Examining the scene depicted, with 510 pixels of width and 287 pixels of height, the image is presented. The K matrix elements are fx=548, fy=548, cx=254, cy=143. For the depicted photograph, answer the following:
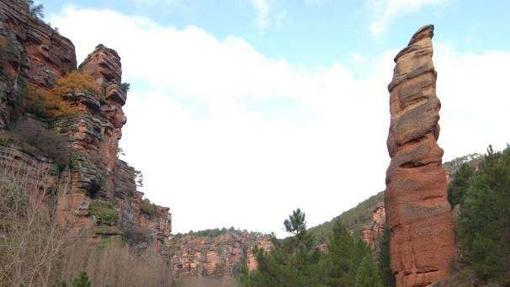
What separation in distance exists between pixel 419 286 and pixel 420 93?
33.8 feet

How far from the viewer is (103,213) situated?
31.8m

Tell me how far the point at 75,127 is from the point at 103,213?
281 inches

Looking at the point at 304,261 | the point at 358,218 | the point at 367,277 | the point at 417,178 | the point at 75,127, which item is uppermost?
the point at 358,218

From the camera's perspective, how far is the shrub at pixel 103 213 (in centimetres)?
3155

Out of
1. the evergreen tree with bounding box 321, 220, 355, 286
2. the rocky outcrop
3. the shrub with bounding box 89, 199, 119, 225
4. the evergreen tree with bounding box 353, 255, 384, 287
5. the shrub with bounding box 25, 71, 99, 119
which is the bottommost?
the evergreen tree with bounding box 353, 255, 384, 287

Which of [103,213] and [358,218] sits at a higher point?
[358,218]

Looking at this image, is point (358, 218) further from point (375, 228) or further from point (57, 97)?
point (57, 97)

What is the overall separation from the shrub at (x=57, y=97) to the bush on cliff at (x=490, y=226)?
86.3 ft

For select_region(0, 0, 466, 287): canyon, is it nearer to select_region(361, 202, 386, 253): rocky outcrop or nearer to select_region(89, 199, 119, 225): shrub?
select_region(89, 199, 119, 225): shrub

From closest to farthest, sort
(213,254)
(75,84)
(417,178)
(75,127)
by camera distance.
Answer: (417,178) < (75,127) < (75,84) < (213,254)

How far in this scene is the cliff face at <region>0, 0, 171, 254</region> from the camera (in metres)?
29.2

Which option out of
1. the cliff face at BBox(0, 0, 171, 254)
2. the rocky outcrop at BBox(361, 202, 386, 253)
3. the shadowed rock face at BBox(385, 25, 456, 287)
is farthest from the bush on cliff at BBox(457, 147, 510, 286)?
the rocky outcrop at BBox(361, 202, 386, 253)

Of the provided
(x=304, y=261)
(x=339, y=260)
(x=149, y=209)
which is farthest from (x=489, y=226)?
(x=149, y=209)

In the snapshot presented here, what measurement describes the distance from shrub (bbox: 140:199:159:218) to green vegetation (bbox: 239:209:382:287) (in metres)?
11.0
